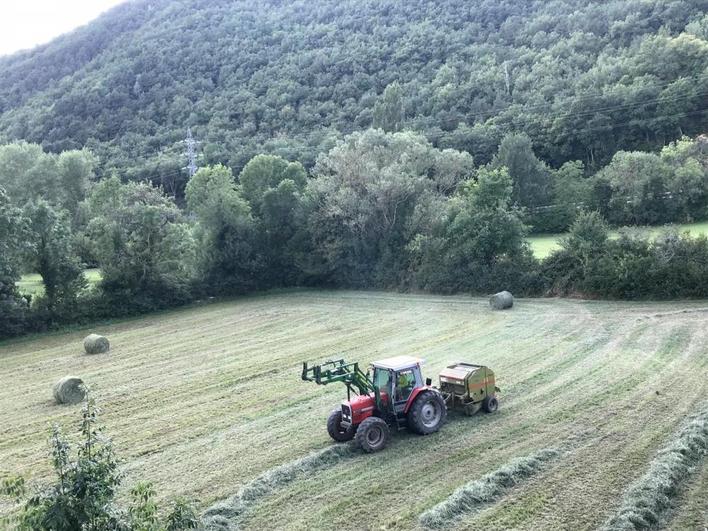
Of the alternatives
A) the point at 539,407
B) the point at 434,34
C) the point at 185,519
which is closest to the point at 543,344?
the point at 539,407

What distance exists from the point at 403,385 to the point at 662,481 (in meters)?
4.72

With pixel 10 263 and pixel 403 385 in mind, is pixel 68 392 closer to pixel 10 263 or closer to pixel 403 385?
pixel 403 385

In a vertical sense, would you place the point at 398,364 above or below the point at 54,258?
below

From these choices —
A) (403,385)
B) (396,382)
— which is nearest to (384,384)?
(396,382)

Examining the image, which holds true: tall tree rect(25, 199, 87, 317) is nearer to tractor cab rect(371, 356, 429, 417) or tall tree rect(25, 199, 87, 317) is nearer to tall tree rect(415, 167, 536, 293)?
tall tree rect(415, 167, 536, 293)

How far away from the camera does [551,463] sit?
34.1 feet

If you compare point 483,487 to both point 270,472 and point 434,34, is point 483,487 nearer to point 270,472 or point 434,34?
point 270,472

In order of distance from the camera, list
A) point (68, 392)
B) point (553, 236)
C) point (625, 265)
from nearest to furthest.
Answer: point (68, 392) < point (625, 265) < point (553, 236)

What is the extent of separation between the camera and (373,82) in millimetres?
62688

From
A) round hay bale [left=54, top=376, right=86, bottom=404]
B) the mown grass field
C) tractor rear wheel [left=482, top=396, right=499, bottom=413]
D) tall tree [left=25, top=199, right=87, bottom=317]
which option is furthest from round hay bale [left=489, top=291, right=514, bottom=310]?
tall tree [left=25, top=199, right=87, bottom=317]

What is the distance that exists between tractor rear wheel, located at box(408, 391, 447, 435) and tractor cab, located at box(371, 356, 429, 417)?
0.21 meters

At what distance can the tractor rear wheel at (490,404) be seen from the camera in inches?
514

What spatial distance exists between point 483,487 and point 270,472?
3731 mm

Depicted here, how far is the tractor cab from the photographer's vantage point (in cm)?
1183
